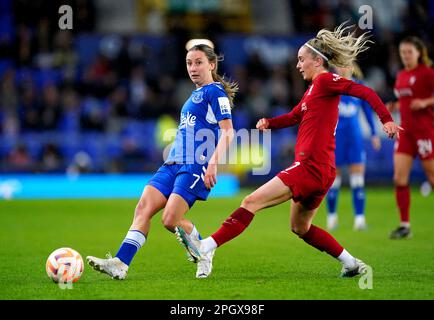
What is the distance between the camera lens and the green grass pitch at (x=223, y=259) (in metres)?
6.51

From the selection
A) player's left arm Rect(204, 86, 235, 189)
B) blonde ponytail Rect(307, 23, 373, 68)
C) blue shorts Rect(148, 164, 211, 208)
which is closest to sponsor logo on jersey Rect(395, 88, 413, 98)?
blonde ponytail Rect(307, 23, 373, 68)

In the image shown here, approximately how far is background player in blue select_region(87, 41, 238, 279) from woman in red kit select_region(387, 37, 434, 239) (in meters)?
4.30

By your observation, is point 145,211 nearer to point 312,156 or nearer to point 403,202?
point 312,156

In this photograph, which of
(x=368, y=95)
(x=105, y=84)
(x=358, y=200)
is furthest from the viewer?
Answer: (x=105, y=84)

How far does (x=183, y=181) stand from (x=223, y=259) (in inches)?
74.1

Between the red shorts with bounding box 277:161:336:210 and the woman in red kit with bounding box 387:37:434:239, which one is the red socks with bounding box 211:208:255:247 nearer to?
the red shorts with bounding box 277:161:336:210

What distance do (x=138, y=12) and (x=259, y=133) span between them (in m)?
6.47

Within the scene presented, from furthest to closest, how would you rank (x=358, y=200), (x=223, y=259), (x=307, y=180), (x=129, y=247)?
(x=358, y=200) → (x=223, y=259) → (x=129, y=247) → (x=307, y=180)

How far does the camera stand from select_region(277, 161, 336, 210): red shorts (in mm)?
6996

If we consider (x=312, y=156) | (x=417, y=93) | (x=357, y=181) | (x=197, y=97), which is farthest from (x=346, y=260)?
(x=357, y=181)

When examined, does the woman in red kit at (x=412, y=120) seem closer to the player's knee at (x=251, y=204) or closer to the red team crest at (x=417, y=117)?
the red team crest at (x=417, y=117)

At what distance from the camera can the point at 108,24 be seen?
24703 mm

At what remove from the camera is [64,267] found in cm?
701
